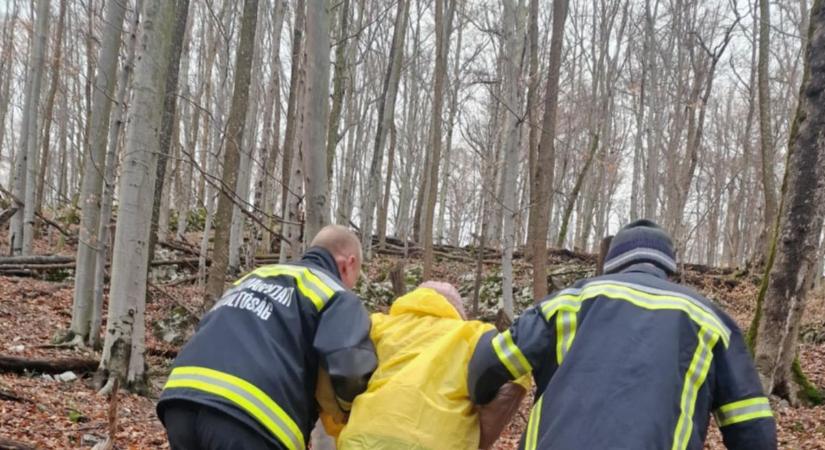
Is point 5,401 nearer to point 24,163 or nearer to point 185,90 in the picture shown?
point 24,163

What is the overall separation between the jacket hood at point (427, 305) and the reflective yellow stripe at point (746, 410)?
3.69 ft

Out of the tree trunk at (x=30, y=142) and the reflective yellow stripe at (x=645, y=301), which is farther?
the tree trunk at (x=30, y=142)

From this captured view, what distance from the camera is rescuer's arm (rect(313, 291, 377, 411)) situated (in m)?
2.51

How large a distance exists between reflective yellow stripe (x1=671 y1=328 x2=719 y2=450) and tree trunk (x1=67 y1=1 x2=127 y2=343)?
7038 millimetres

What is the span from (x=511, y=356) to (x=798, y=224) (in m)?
5.24

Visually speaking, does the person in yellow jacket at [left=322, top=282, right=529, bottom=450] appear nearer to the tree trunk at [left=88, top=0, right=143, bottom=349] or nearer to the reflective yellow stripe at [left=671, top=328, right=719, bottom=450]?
the reflective yellow stripe at [left=671, top=328, right=719, bottom=450]

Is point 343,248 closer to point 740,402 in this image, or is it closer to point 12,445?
point 740,402

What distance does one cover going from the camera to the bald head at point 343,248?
304 cm

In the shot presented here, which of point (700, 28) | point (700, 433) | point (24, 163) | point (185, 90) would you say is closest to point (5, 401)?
point (700, 433)

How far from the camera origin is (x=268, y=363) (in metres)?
2.49

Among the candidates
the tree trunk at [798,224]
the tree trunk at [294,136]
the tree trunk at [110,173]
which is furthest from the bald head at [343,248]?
the tree trunk at [798,224]

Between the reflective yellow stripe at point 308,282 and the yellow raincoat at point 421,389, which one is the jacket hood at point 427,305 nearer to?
the yellow raincoat at point 421,389

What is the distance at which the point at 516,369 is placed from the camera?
2.35 meters

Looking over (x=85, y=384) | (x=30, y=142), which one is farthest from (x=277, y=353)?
(x=30, y=142)
